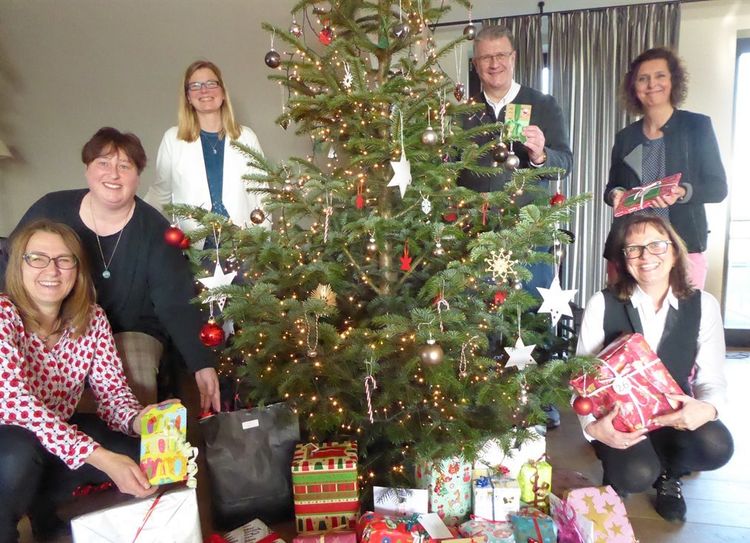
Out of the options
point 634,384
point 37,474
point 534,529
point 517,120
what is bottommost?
point 534,529

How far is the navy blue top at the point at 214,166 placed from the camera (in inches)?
90.8

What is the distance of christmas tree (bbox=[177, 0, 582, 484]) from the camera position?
154 cm

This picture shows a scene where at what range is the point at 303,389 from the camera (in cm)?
162

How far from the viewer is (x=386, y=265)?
180 cm

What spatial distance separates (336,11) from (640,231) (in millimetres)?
1212

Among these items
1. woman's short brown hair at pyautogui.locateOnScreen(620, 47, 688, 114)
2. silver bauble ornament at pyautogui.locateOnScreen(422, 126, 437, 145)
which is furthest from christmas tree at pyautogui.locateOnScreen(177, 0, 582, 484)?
woman's short brown hair at pyautogui.locateOnScreen(620, 47, 688, 114)

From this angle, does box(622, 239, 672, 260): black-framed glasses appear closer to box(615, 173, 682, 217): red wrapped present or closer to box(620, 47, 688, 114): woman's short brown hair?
box(615, 173, 682, 217): red wrapped present

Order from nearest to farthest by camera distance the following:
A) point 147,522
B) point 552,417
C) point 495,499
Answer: point 147,522
point 495,499
point 552,417

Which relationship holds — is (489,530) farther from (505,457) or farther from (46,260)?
(46,260)

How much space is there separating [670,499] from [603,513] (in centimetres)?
37

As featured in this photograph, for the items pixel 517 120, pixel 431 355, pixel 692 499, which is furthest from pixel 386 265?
pixel 692 499

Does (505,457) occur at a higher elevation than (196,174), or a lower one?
lower

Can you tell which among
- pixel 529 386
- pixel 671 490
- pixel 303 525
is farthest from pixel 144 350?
pixel 671 490

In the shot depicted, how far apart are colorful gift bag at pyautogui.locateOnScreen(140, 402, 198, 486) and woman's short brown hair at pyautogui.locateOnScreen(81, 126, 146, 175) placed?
3.04 feet
